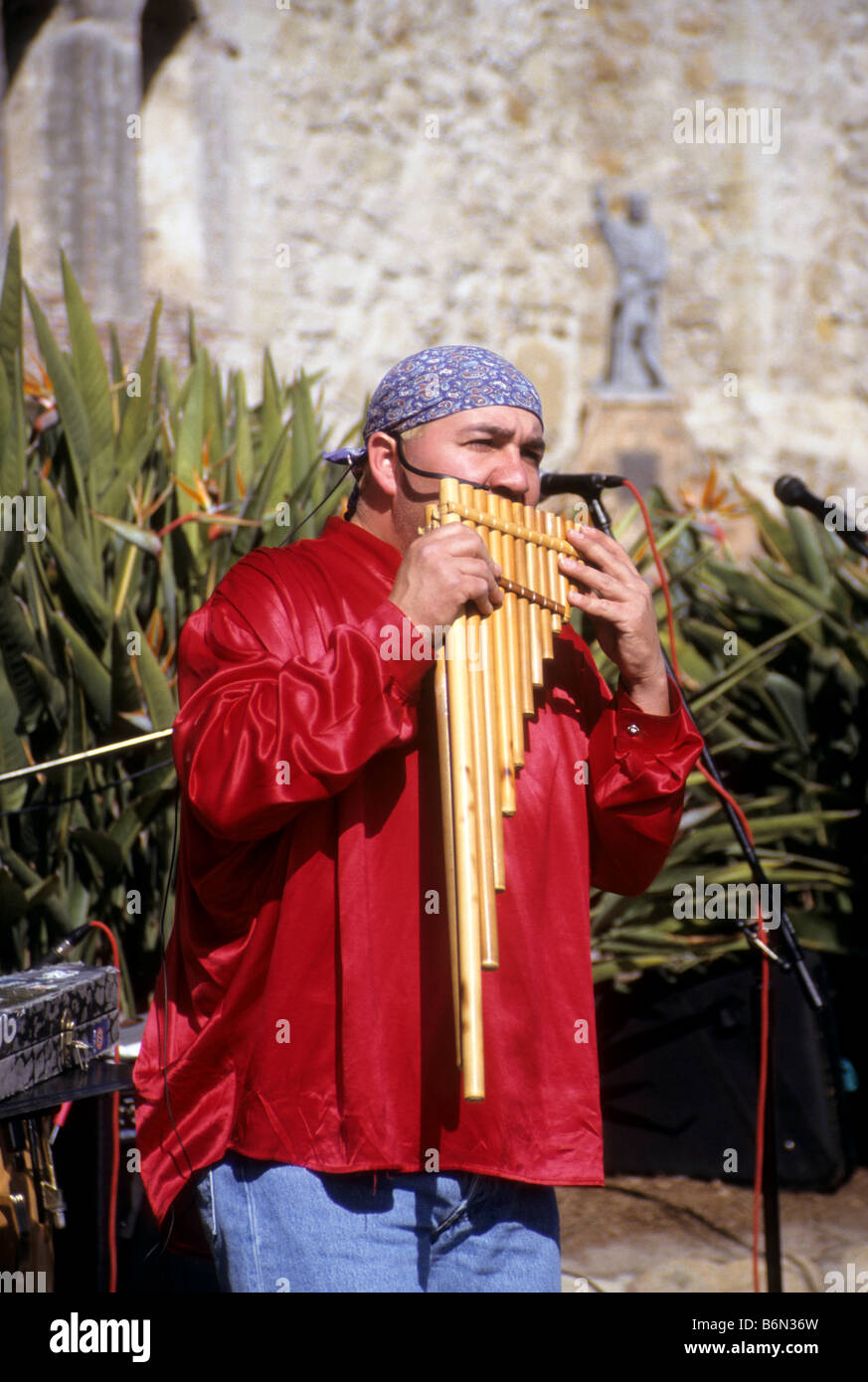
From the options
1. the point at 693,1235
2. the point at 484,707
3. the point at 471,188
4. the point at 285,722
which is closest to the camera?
the point at 285,722

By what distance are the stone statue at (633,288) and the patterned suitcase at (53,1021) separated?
38.2 feet

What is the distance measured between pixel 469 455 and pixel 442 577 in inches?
10.2

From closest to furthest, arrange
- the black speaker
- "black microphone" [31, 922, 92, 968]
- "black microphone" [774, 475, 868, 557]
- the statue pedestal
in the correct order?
"black microphone" [31, 922, 92, 968], "black microphone" [774, 475, 868, 557], the black speaker, the statue pedestal

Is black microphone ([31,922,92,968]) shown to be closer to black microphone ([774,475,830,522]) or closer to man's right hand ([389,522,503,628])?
man's right hand ([389,522,503,628])

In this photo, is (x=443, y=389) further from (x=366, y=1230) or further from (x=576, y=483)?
(x=366, y=1230)

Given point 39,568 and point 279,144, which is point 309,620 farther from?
point 279,144

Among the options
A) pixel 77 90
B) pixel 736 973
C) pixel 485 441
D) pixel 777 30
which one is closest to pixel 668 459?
pixel 777 30

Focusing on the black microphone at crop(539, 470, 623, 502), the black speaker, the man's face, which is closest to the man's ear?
the man's face

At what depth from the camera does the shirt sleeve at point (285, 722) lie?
1.40 metres

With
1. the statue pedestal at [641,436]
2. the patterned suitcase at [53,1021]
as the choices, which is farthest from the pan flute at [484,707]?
the statue pedestal at [641,436]

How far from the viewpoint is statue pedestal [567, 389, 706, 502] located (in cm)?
1288

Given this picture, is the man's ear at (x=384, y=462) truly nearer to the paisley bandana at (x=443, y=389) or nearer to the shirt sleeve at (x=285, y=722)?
the paisley bandana at (x=443, y=389)

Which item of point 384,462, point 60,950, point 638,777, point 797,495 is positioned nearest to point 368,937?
point 638,777

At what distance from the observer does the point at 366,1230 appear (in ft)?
4.76
